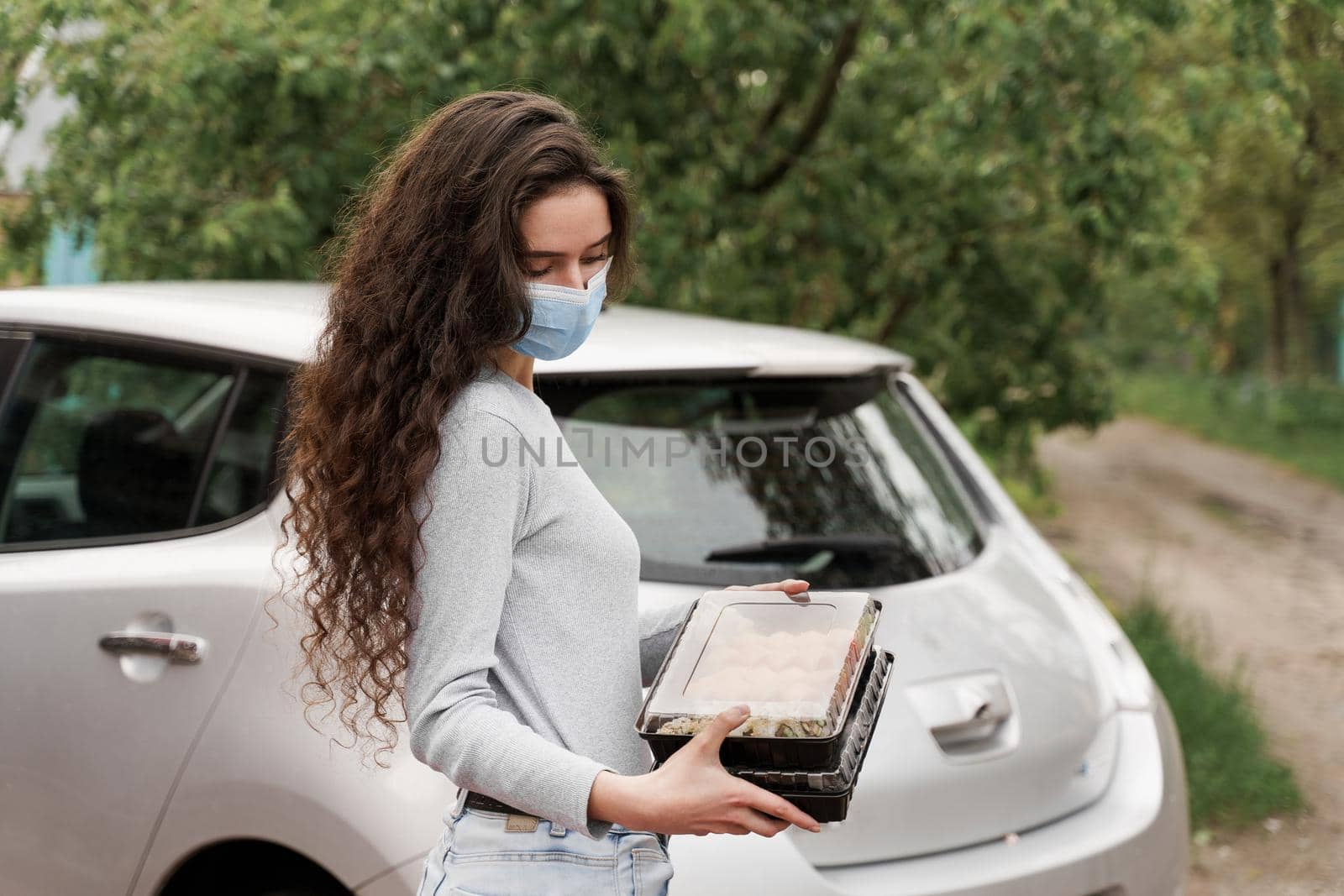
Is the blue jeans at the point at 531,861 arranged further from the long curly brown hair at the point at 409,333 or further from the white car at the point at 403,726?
the white car at the point at 403,726

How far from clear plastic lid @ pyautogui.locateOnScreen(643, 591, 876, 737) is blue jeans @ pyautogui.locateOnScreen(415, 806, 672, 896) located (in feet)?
0.60

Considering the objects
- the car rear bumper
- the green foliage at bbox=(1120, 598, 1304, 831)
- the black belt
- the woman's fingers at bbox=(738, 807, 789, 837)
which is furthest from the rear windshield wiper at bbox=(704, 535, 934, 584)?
the green foliage at bbox=(1120, 598, 1304, 831)

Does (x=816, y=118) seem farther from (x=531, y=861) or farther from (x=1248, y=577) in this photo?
(x=1248, y=577)

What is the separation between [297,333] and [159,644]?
654 millimetres

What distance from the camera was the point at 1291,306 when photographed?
77.8 ft

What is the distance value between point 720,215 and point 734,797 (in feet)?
15.5

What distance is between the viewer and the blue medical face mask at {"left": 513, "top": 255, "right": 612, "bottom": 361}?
1601mm

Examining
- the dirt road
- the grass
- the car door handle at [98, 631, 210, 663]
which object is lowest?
the grass

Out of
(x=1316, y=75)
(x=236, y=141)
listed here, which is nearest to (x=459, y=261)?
(x=236, y=141)

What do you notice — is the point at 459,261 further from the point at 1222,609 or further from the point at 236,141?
the point at 1222,609

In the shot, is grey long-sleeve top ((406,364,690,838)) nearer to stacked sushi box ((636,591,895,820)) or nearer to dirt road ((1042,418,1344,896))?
stacked sushi box ((636,591,895,820))

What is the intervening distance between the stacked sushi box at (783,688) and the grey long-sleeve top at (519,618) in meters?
0.10

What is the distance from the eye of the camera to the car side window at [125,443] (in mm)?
2709

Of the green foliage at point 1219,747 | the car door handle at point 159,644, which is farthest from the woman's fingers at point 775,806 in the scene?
the green foliage at point 1219,747
